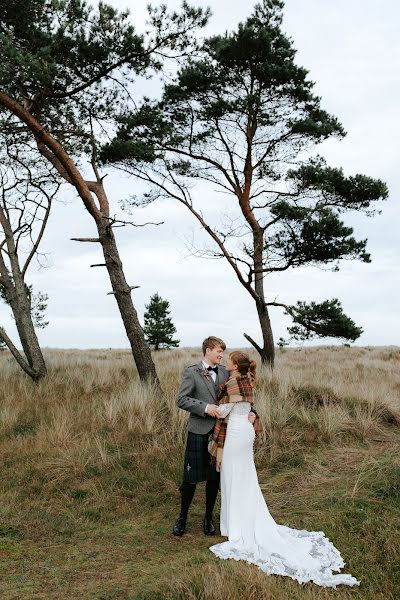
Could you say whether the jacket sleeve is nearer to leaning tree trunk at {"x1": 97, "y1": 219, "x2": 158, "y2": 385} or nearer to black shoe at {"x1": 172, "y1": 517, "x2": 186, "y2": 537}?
black shoe at {"x1": 172, "y1": 517, "x2": 186, "y2": 537}

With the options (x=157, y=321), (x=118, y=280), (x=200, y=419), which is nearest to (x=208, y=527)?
(x=200, y=419)

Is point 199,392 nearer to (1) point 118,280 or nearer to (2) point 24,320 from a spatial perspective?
(1) point 118,280

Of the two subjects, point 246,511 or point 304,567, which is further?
point 246,511

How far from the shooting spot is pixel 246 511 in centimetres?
565

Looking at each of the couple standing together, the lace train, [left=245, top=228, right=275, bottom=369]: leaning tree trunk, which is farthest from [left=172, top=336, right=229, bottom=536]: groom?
[left=245, top=228, right=275, bottom=369]: leaning tree trunk

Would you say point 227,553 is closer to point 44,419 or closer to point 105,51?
point 44,419

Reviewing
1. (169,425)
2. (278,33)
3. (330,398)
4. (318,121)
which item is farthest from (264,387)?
(278,33)

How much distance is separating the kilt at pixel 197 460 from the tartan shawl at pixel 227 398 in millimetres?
127

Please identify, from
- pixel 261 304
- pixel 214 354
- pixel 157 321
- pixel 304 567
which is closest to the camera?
pixel 304 567

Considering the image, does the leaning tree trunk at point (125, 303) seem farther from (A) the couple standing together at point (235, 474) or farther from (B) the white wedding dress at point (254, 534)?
(B) the white wedding dress at point (254, 534)

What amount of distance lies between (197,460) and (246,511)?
2.53 feet

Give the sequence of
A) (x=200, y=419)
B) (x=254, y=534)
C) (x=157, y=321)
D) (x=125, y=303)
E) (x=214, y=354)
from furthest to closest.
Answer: (x=157, y=321) < (x=125, y=303) < (x=200, y=419) < (x=214, y=354) < (x=254, y=534)

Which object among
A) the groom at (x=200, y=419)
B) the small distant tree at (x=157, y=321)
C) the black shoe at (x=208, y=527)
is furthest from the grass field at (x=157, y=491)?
the small distant tree at (x=157, y=321)

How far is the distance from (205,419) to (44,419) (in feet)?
17.8
